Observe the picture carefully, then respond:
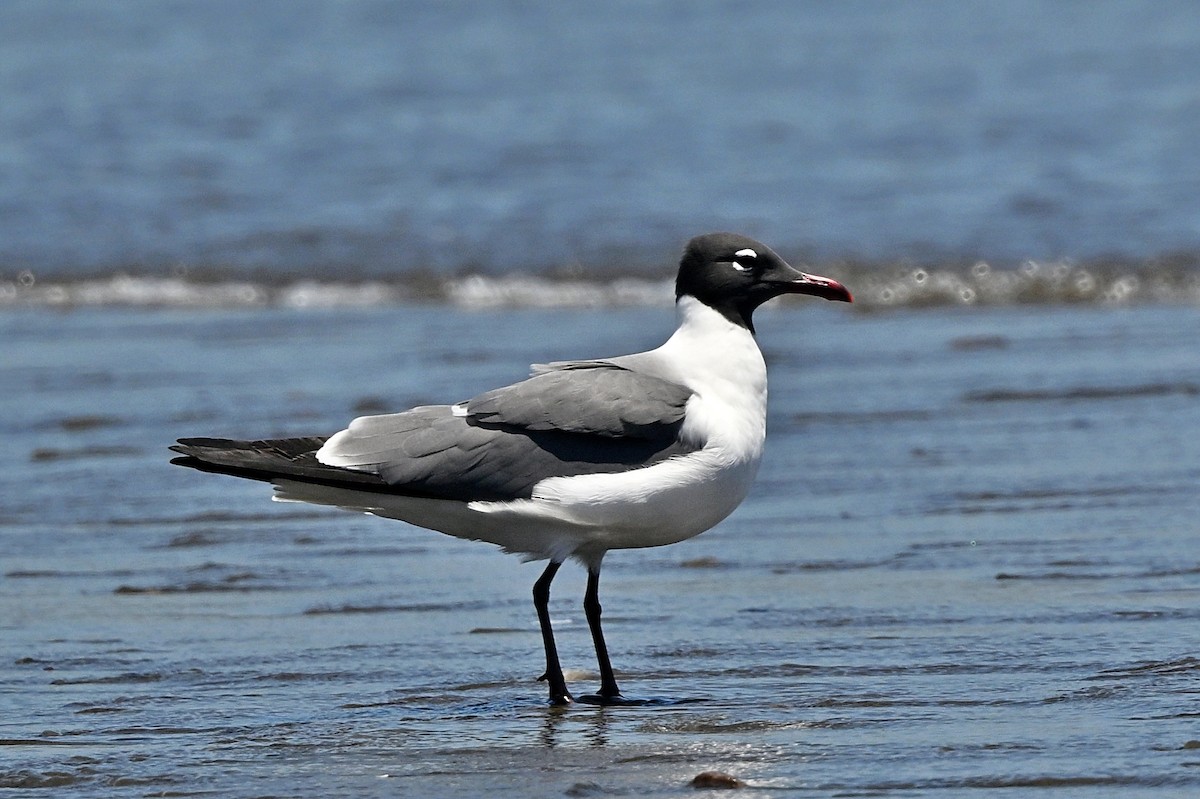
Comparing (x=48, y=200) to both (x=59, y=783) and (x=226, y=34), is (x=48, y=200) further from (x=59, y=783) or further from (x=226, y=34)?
(x=59, y=783)

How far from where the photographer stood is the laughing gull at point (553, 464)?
4.47 m

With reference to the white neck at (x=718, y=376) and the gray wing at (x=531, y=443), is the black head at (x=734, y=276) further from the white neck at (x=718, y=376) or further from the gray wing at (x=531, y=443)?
the gray wing at (x=531, y=443)

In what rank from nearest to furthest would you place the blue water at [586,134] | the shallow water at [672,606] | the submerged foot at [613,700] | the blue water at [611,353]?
the shallow water at [672,606]
the blue water at [611,353]
the submerged foot at [613,700]
the blue water at [586,134]

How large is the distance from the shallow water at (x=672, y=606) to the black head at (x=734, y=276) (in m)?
0.87

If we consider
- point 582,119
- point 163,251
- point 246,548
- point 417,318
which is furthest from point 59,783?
point 582,119

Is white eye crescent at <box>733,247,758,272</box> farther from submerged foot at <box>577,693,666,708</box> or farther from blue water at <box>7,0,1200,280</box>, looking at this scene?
blue water at <box>7,0,1200,280</box>

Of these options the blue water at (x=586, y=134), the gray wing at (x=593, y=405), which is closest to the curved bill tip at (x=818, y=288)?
the gray wing at (x=593, y=405)

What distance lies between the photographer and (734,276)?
4949 millimetres

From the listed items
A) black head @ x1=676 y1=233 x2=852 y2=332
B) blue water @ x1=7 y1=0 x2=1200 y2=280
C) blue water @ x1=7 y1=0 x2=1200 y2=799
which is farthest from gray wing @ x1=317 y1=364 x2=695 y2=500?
blue water @ x1=7 y1=0 x2=1200 y2=280

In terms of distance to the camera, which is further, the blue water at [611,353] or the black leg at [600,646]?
the black leg at [600,646]

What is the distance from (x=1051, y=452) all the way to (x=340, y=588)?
284 cm

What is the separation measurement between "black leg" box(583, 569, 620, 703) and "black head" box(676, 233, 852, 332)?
0.79 metres

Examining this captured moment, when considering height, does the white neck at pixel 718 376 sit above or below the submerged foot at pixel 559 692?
above

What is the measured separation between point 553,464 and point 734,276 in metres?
0.79
